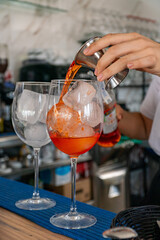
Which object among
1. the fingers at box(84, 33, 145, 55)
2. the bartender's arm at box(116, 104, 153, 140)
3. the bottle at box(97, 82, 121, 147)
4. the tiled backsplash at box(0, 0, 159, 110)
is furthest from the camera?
the tiled backsplash at box(0, 0, 159, 110)

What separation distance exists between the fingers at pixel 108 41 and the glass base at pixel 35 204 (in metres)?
0.35

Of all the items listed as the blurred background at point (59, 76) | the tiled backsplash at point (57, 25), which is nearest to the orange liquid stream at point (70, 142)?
the blurred background at point (59, 76)

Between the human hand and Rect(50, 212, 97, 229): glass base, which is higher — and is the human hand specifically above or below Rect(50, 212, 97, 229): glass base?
above

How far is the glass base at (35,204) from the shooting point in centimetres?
70

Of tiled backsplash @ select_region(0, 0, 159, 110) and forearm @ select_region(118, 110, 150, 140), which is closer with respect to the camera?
forearm @ select_region(118, 110, 150, 140)

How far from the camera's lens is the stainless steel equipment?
9.95 ft

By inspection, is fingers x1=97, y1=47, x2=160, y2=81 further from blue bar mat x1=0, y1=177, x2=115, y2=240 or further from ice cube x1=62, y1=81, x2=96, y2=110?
blue bar mat x1=0, y1=177, x2=115, y2=240

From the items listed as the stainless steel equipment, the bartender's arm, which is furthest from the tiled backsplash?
the bartender's arm

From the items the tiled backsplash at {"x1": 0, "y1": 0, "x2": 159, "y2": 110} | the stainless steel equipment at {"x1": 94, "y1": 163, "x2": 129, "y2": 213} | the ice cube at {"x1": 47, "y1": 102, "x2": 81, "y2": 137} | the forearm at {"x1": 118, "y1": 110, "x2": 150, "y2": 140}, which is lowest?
the stainless steel equipment at {"x1": 94, "y1": 163, "x2": 129, "y2": 213}

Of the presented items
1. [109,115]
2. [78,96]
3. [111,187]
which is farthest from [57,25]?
[78,96]

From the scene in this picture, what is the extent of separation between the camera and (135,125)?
5.05 feet

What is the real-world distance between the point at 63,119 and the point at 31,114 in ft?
0.43

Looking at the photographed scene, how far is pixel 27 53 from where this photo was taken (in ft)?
9.90

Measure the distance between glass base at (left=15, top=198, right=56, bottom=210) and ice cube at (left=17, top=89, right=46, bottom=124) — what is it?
19 centimetres
